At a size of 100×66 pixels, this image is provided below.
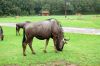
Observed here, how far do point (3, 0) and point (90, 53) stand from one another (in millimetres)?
77772

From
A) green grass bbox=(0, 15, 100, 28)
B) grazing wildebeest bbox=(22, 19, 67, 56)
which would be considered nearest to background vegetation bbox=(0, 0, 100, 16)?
green grass bbox=(0, 15, 100, 28)

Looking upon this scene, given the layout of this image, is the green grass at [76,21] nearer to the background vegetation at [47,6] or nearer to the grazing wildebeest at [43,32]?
the grazing wildebeest at [43,32]

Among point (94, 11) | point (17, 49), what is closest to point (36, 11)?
point (94, 11)

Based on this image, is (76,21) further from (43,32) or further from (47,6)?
(47,6)

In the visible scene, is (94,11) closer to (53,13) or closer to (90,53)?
(53,13)

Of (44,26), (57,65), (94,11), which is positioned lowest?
(94,11)

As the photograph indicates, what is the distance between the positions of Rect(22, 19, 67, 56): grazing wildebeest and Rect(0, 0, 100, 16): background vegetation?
76.0 m

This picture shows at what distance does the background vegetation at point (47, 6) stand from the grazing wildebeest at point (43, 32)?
75989 mm

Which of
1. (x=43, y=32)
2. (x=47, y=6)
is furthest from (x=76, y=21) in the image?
(x=47, y=6)

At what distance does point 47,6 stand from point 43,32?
8817 cm

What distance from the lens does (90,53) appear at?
56.9 feet

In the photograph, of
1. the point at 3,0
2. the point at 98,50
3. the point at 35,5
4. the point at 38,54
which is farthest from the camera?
the point at 35,5

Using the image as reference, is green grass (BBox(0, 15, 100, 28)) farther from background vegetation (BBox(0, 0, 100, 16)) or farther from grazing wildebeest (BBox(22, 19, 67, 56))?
background vegetation (BBox(0, 0, 100, 16))

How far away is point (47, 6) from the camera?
105 m
